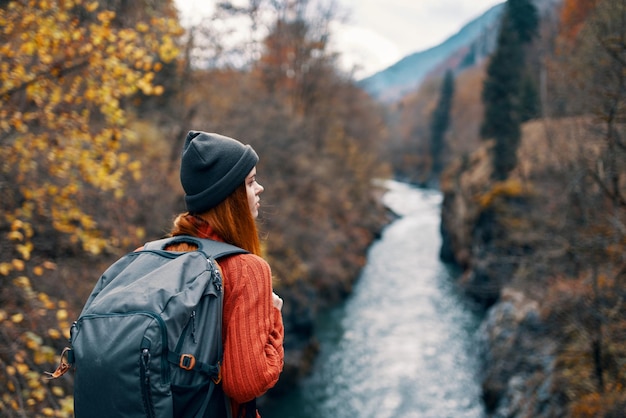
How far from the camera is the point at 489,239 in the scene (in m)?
20.2

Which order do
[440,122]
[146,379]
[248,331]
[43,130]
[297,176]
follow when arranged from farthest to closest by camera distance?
1. [440,122]
2. [297,176]
3. [43,130]
4. [248,331]
5. [146,379]

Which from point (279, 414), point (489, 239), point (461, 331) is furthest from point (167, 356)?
point (489, 239)

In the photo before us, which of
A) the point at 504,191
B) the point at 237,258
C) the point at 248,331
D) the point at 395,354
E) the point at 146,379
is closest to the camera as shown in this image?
the point at 146,379

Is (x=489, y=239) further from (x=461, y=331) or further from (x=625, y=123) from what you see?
(x=625, y=123)

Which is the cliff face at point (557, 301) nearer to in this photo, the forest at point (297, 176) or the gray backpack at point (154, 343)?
the forest at point (297, 176)

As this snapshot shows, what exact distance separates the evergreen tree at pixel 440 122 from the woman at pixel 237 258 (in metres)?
64.6

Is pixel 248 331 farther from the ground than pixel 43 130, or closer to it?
closer to it

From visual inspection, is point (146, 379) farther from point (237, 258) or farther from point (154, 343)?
point (237, 258)

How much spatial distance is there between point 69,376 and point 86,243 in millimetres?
1644

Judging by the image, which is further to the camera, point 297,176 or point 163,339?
point 297,176

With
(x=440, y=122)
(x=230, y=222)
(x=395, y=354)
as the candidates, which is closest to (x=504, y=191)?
(x=395, y=354)

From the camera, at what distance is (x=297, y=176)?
1859cm

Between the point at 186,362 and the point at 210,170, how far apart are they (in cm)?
67

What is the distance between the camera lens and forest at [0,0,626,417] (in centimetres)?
430
